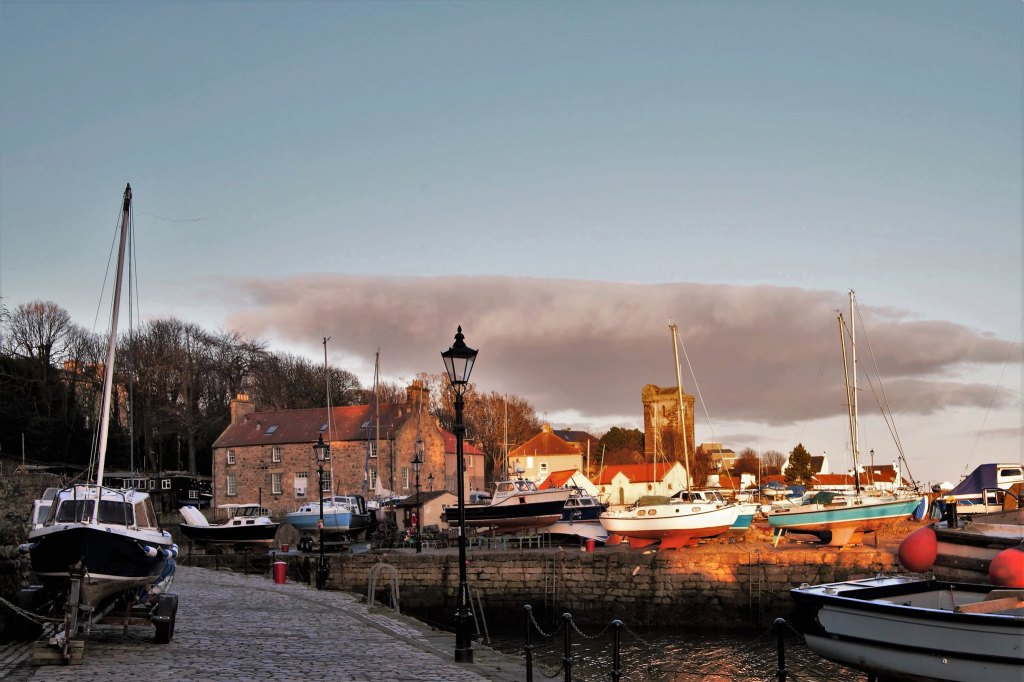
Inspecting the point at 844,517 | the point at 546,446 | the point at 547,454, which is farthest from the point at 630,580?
the point at 546,446

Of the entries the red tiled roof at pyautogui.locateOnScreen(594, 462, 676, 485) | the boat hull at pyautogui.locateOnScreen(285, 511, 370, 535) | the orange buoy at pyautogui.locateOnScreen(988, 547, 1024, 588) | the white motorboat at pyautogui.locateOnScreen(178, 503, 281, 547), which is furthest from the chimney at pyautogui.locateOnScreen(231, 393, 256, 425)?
the orange buoy at pyautogui.locateOnScreen(988, 547, 1024, 588)

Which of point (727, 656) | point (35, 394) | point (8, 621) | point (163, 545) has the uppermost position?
point (35, 394)

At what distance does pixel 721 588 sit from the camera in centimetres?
2995

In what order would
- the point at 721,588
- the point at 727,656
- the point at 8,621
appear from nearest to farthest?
the point at 8,621
the point at 727,656
the point at 721,588

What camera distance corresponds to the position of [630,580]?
1230 inches

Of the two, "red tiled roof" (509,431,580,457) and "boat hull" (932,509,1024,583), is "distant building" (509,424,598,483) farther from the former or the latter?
"boat hull" (932,509,1024,583)

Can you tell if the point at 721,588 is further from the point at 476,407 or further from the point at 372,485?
the point at 476,407

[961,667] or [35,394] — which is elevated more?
[35,394]

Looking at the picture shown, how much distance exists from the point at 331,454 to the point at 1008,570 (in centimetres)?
5747

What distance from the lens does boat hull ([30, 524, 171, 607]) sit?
48.0ft

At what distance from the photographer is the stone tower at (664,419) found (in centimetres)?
11831

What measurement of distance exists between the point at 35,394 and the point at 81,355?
4.58m

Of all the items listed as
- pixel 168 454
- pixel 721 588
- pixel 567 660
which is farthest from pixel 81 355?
pixel 567 660

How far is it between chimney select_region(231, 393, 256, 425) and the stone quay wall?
125 ft
